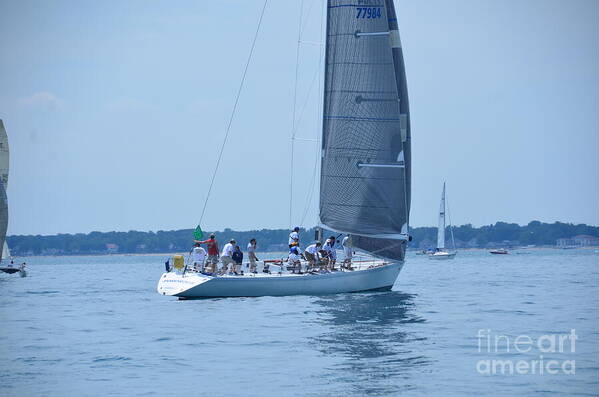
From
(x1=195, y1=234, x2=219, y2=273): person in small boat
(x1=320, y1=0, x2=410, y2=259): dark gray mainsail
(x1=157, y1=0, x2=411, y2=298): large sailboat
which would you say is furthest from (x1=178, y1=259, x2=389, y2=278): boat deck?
(x1=320, y1=0, x2=410, y2=259): dark gray mainsail

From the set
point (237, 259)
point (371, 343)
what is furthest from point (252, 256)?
point (371, 343)

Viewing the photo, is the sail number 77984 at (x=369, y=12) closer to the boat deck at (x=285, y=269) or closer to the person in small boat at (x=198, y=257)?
the boat deck at (x=285, y=269)

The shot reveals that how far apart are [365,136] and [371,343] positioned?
55.7 feet

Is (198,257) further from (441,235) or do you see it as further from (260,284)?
(441,235)

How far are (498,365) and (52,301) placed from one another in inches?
1114

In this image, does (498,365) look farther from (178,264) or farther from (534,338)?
(178,264)

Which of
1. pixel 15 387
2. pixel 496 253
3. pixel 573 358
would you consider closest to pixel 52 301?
pixel 15 387

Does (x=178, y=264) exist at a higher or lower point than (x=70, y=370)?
higher

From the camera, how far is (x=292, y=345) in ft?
80.3

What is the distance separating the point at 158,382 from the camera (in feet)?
64.1

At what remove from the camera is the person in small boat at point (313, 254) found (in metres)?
37.1

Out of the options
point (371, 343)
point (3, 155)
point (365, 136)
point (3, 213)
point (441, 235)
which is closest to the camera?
point (371, 343)

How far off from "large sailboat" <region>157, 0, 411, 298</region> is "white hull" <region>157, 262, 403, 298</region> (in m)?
2.67

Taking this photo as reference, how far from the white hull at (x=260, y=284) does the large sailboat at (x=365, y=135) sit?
2666 mm
